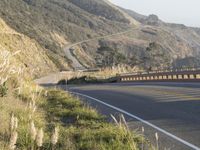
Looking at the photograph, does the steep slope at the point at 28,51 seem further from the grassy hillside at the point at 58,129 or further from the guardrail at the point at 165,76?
the grassy hillside at the point at 58,129

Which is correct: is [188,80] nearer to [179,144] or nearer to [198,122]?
[198,122]

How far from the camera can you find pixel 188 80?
3459 cm

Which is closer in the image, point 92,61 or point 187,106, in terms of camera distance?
point 187,106

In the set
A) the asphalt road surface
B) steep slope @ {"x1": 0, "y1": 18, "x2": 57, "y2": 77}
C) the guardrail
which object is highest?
steep slope @ {"x1": 0, "y1": 18, "x2": 57, "y2": 77}

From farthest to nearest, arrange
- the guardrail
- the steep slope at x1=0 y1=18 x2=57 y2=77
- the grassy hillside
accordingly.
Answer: the steep slope at x1=0 y1=18 x2=57 y2=77
the guardrail
the grassy hillside

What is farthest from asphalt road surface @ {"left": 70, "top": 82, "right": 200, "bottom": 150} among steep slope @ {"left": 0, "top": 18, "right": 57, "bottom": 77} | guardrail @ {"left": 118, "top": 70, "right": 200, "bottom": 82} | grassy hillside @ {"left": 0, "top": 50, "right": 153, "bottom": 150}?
steep slope @ {"left": 0, "top": 18, "right": 57, "bottom": 77}

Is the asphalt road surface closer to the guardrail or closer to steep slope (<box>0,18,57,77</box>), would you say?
the guardrail

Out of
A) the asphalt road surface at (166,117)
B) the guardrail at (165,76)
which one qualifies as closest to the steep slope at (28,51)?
the guardrail at (165,76)

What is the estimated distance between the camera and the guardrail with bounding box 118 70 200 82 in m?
35.1

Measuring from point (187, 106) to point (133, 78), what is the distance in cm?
3049

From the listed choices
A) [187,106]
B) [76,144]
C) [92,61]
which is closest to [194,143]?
[76,144]

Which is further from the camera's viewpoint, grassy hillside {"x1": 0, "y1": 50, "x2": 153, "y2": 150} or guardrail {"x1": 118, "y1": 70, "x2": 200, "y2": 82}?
guardrail {"x1": 118, "y1": 70, "x2": 200, "y2": 82}

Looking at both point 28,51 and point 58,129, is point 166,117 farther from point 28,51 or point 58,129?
point 28,51

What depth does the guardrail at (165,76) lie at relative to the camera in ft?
115
